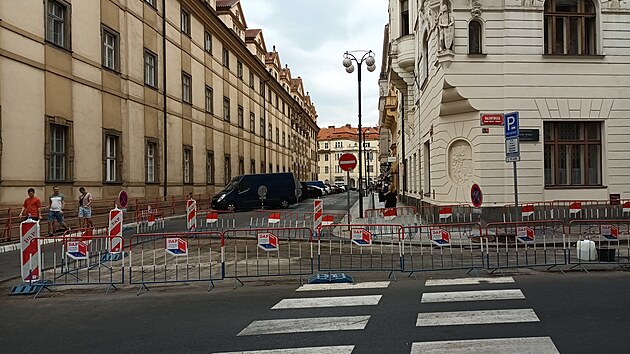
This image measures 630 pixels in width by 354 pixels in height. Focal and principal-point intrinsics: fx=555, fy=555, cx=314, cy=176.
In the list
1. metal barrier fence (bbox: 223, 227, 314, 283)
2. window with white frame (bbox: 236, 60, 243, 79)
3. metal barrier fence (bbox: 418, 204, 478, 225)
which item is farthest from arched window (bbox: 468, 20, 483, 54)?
window with white frame (bbox: 236, 60, 243, 79)

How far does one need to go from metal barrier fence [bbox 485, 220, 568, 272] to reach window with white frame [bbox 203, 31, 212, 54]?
2857 centimetres

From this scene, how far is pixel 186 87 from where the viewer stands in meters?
34.0

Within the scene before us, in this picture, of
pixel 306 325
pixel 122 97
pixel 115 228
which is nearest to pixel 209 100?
pixel 122 97

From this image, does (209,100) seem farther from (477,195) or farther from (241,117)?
(477,195)

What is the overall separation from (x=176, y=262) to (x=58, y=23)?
44.4 ft

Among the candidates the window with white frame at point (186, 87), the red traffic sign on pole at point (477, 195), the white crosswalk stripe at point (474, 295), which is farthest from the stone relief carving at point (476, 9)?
the window with white frame at point (186, 87)

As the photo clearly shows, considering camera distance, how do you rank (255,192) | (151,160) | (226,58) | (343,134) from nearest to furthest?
(151,160) < (255,192) < (226,58) < (343,134)

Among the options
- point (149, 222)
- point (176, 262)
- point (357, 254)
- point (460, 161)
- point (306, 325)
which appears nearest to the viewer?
point (306, 325)

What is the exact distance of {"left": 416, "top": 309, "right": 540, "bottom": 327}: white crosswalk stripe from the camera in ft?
21.7

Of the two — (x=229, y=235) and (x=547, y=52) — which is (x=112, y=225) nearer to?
(x=229, y=235)

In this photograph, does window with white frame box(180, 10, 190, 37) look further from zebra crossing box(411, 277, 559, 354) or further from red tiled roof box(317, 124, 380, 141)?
red tiled roof box(317, 124, 380, 141)

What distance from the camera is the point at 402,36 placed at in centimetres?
2641

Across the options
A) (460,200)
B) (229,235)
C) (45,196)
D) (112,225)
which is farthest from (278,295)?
(45,196)

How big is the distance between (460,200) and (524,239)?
23.2ft
